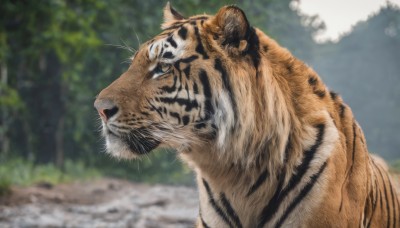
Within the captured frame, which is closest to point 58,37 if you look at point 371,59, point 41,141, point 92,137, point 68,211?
point 41,141

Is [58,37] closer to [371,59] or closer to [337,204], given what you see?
[337,204]

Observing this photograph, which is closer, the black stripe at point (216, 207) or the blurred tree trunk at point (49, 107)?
the black stripe at point (216, 207)

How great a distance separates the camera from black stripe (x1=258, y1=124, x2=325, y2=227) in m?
3.07

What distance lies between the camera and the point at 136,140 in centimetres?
324

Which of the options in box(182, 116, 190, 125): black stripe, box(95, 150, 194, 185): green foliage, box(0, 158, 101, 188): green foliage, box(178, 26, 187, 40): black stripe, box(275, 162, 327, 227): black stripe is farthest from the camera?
box(95, 150, 194, 185): green foliage

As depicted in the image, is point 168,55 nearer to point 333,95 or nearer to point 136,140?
point 136,140

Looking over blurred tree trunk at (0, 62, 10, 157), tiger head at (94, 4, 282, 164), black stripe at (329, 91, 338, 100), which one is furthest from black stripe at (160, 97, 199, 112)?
blurred tree trunk at (0, 62, 10, 157)

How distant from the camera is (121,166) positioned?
20.2 m

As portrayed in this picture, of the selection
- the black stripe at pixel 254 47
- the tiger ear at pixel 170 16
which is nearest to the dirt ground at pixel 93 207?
the tiger ear at pixel 170 16

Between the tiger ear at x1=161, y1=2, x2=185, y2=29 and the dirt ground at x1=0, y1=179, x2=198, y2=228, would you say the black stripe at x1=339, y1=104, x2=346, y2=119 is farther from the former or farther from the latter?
the dirt ground at x1=0, y1=179, x2=198, y2=228

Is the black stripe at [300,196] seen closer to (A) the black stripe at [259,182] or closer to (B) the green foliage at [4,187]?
(A) the black stripe at [259,182]

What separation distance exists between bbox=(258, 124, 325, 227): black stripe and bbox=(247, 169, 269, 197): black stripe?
73 mm

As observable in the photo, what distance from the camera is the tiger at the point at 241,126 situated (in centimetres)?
306

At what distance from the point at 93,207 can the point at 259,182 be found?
7.95m
